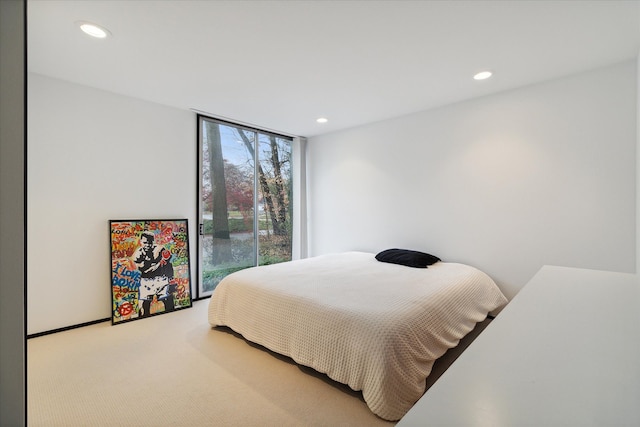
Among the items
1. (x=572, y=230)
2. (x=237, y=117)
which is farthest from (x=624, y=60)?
(x=237, y=117)

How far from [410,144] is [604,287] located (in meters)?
2.63

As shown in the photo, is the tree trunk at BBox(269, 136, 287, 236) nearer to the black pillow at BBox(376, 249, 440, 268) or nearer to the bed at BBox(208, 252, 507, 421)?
the bed at BBox(208, 252, 507, 421)

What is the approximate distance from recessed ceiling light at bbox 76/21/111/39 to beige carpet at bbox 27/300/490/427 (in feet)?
7.93

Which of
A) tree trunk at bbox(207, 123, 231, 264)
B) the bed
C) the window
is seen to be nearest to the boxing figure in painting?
the window

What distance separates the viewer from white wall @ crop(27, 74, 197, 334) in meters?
2.63

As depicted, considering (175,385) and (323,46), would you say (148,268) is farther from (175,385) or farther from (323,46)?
(323,46)

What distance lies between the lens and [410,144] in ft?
12.1

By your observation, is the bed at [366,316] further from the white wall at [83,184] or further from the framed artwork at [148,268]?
the white wall at [83,184]

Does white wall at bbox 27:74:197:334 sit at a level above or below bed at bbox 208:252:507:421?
above

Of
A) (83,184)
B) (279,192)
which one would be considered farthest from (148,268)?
(279,192)

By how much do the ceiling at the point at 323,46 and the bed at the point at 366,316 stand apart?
1.87 metres

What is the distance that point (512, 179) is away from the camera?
2.91m

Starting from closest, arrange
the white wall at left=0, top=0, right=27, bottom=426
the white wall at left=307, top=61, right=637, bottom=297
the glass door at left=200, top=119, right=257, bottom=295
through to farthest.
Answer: the white wall at left=0, top=0, right=27, bottom=426 < the white wall at left=307, top=61, right=637, bottom=297 < the glass door at left=200, top=119, right=257, bottom=295

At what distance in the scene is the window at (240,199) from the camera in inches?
150
